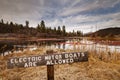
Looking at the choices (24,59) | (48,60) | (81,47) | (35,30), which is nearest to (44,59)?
(48,60)

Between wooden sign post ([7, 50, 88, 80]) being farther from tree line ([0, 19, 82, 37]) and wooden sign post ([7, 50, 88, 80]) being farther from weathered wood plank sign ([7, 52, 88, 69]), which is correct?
tree line ([0, 19, 82, 37])

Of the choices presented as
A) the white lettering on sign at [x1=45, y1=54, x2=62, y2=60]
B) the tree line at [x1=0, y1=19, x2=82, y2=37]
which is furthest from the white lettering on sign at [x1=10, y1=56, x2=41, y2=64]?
the tree line at [x1=0, y1=19, x2=82, y2=37]

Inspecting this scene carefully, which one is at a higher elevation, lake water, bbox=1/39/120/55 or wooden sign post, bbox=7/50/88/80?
wooden sign post, bbox=7/50/88/80

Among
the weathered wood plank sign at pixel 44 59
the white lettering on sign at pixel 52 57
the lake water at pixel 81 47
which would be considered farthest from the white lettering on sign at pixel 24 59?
the lake water at pixel 81 47

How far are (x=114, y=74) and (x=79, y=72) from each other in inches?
44.6

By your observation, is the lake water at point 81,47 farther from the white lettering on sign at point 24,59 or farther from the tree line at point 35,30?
the tree line at point 35,30

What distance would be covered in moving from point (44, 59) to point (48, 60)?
0.31 feet

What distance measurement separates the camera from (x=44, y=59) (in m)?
3.70

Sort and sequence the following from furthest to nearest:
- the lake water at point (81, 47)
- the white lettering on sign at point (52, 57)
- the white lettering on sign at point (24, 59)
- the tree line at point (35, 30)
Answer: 1. the tree line at point (35, 30)
2. the lake water at point (81, 47)
3. the white lettering on sign at point (52, 57)
4. the white lettering on sign at point (24, 59)

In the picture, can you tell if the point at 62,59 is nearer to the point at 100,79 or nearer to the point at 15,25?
the point at 100,79

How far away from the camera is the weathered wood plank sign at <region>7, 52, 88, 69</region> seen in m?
3.55

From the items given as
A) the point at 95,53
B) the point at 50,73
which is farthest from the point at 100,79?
the point at 95,53

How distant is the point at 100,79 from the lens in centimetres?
495

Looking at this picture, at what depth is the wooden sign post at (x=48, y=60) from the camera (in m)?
3.55
